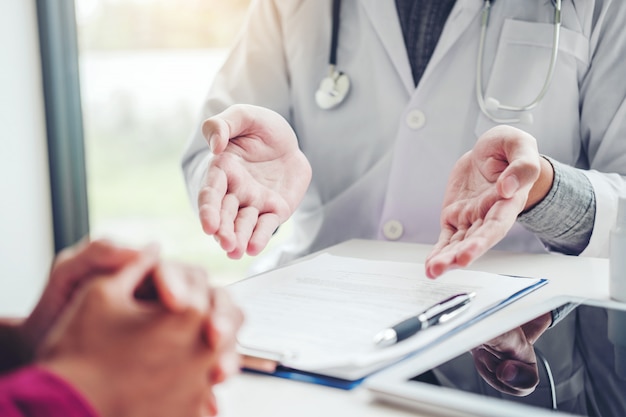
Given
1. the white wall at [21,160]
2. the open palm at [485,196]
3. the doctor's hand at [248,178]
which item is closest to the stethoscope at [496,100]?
the open palm at [485,196]

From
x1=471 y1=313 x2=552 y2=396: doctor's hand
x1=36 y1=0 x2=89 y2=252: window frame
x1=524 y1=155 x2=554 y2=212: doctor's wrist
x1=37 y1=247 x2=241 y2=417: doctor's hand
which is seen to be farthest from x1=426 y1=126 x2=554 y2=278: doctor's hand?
x1=36 y1=0 x2=89 y2=252: window frame

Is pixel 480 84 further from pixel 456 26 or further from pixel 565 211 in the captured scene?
pixel 565 211

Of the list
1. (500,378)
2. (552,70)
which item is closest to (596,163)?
(552,70)

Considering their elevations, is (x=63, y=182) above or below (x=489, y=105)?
below

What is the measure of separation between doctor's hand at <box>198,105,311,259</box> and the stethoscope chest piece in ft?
0.56

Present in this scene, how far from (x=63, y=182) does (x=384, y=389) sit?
1946 millimetres

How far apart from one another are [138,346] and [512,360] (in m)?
0.31

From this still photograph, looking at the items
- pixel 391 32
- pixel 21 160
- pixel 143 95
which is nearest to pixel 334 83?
pixel 391 32

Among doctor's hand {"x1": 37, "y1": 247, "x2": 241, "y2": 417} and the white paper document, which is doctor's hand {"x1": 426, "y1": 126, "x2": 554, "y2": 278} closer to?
the white paper document

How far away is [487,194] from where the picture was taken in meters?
0.85

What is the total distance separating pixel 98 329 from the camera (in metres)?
0.42

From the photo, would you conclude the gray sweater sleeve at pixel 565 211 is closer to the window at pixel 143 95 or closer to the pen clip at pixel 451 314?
the pen clip at pixel 451 314

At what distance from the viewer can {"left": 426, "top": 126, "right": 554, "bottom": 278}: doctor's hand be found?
0.75 metres

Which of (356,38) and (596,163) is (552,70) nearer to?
(596,163)
